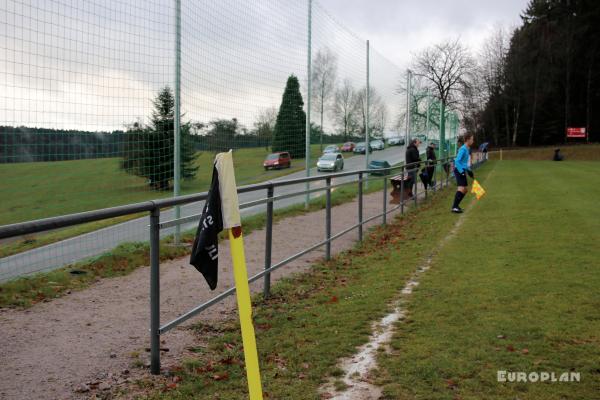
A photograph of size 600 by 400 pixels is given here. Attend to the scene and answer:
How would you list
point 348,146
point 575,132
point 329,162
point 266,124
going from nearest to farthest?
point 266,124 → point 329,162 → point 348,146 → point 575,132

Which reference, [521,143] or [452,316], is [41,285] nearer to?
[452,316]

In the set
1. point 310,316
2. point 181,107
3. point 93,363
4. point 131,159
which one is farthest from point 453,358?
point 181,107

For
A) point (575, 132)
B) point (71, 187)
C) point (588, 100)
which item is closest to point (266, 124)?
point (71, 187)

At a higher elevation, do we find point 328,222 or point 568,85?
point 568,85

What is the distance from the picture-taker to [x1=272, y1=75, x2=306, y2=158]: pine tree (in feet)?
41.3

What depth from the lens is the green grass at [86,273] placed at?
5.81 meters

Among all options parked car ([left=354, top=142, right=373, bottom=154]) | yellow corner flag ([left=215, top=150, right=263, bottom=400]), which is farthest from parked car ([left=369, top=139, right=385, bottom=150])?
yellow corner flag ([left=215, top=150, right=263, bottom=400])

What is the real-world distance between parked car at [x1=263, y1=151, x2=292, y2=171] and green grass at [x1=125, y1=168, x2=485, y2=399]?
3115 millimetres

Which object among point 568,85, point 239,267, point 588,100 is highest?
point 568,85

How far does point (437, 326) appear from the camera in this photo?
4.72m

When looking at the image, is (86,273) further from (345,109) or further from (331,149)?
(345,109)

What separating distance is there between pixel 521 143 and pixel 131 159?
7253 centimetres

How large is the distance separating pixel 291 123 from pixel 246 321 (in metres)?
10.7

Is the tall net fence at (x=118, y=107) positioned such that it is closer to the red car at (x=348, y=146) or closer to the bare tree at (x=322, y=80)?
the bare tree at (x=322, y=80)
